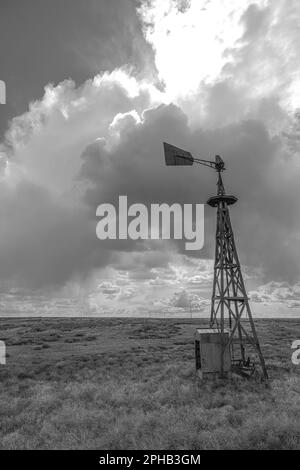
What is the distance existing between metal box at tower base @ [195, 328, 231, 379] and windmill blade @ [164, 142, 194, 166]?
32.0 ft

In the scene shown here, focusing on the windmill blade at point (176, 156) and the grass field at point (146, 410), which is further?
Result: the windmill blade at point (176, 156)

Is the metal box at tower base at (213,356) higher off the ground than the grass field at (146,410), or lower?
higher

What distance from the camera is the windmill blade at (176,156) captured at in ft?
63.9

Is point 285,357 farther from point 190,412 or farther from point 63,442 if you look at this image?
point 63,442

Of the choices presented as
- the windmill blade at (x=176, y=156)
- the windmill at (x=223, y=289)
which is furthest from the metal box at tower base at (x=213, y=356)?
the windmill blade at (x=176, y=156)

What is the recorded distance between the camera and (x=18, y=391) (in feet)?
56.2

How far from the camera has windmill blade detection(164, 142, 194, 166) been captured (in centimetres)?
1947

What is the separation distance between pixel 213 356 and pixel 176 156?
1134 centimetres

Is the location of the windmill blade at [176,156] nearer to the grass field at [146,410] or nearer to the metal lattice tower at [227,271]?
the metal lattice tower at [227,271]

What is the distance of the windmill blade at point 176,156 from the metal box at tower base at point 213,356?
9763 millimetres

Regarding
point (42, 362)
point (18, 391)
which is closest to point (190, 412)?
point (18, 391)

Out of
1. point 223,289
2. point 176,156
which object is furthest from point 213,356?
point 176,156
